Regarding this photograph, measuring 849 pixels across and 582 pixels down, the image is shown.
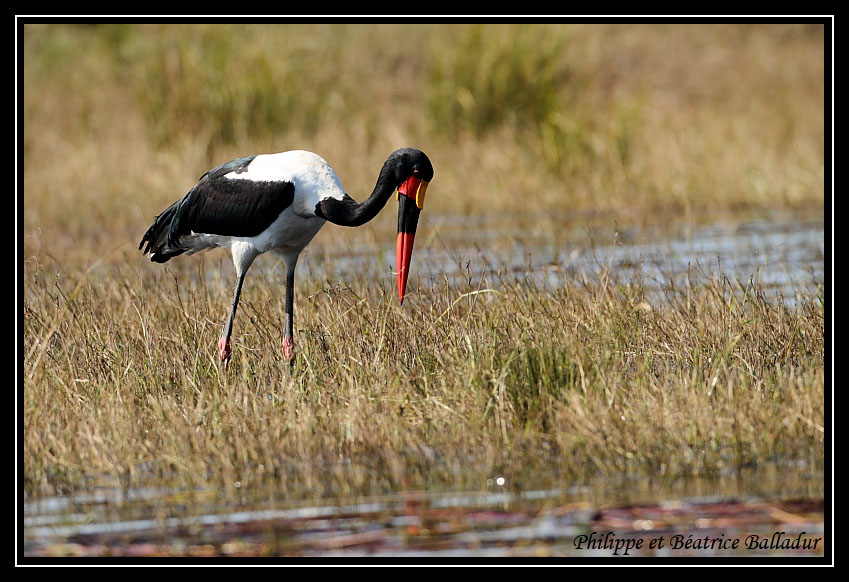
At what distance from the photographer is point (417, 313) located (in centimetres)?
591

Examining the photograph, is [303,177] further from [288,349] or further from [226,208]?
[288,349]

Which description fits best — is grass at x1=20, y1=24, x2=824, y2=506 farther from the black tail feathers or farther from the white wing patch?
the white wing patch

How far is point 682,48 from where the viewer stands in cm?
1833

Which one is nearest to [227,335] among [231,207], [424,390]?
[231,207]

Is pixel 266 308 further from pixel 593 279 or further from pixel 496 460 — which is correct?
pixel 496 460

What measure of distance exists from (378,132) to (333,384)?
8.68 metres

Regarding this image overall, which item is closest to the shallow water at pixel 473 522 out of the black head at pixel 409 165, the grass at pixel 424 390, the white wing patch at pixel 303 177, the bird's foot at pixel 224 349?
the grass at pixel 424 390

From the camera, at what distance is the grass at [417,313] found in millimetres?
4344

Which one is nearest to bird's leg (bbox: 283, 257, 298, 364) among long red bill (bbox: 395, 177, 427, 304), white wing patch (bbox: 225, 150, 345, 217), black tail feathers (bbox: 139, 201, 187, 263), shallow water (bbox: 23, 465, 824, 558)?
white wing patch (bbox: 225, 150, 345, 217)

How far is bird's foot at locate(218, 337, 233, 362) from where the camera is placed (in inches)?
227

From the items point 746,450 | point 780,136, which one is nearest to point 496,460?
point 746,450

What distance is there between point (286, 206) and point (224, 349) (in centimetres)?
72

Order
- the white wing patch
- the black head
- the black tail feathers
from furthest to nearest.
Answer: the black tail feathers, the white wing patch, the black head

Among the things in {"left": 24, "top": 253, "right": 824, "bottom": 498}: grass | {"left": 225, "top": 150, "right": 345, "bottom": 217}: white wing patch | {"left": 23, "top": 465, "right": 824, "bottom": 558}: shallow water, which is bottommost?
{"left": 23, "top": 465, "right": 824, "bottom": 558}: shallow water
